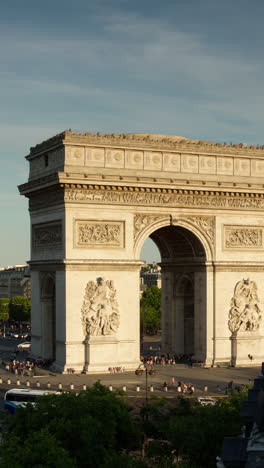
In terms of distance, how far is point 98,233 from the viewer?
41.9 meters

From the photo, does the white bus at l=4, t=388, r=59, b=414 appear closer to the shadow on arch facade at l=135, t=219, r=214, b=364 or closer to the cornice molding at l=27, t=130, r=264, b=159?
the shadow on arch facade at l=135, t=219, r=214, b=364

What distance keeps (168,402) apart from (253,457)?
22375 mm

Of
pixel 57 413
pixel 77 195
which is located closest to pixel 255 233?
pixel 77 195

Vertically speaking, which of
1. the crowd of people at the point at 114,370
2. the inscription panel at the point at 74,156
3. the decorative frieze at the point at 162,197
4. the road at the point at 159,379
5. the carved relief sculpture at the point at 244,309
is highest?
the inscription panel at the point at 74,156

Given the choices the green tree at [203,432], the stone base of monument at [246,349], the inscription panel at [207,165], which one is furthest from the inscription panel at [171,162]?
the green tree at [203,432]

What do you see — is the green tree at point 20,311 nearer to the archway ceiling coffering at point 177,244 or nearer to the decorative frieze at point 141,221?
the archway ceiling coffering at point 177,244

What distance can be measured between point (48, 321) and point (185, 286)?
8.13m

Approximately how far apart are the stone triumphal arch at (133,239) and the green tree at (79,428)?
14264 mm

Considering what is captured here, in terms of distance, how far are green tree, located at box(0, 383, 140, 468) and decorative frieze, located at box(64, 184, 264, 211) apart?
1550 centimetres

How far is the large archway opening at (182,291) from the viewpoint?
44969 mm

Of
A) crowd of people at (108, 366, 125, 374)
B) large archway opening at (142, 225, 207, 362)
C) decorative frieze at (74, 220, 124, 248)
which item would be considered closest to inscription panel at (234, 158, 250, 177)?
large archway opening at (142, 225, 207, 362)

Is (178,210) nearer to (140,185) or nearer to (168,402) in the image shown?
(140,185)

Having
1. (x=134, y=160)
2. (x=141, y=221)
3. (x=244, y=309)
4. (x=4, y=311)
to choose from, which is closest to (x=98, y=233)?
(x=141, y=221)

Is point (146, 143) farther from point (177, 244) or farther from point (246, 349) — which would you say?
point (246, 349)
